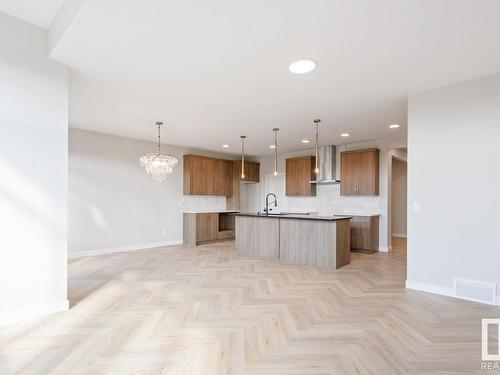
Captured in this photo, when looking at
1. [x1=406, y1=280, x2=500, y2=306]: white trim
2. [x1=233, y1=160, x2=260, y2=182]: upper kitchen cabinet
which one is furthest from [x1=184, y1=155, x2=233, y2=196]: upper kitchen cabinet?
[x1=406, y1=280, x2=500, y2=306]: white trim

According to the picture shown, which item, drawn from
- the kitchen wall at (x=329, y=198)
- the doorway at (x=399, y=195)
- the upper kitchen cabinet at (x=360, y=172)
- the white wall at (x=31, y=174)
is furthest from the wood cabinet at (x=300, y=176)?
the white wall at (x=31, y=174)

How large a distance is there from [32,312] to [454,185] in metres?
4.82

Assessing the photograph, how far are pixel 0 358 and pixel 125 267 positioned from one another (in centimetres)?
279

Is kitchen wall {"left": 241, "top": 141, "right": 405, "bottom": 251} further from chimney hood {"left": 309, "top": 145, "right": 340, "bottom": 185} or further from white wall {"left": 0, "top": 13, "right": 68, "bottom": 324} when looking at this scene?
white wall {"left": 0, "top": 13, "right": 68, "bottom": 324}

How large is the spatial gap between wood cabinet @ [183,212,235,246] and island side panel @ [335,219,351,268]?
12.1 feet

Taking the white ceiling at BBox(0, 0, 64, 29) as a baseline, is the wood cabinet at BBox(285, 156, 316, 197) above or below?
below

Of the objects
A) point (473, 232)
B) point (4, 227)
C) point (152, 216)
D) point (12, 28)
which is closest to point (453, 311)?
point (473, 232)

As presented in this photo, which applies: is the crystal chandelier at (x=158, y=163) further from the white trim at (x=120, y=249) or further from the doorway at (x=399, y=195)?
the doorway at (x=399, y=195)

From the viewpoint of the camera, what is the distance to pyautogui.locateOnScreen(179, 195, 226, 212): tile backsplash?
7730 millimetres

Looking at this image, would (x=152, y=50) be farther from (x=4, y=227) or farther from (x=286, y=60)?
(x=4, y=227)

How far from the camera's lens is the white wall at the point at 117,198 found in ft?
18.7

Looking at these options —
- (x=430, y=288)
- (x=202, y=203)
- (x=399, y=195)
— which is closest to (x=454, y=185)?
(x=430, y=288)

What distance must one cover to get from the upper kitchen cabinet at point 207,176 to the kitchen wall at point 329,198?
1.27 meters

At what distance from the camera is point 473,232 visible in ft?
10.7
